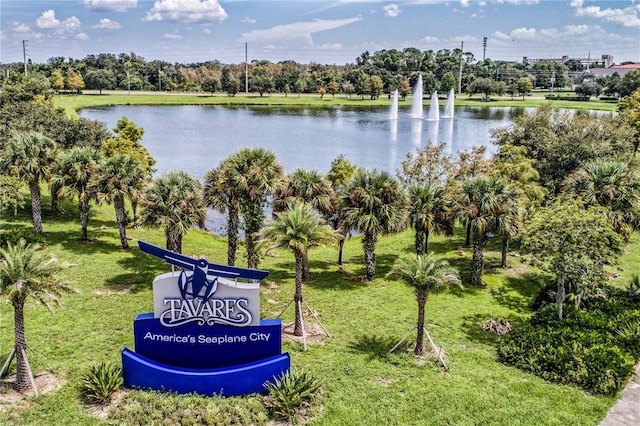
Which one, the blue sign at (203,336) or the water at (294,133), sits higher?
the water at (294,133)

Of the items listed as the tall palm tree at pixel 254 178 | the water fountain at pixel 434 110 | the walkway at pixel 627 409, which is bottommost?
the walkway at pixel 627 409

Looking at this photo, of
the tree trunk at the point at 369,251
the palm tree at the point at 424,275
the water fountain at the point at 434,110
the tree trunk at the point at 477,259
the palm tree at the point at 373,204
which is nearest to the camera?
the palm tree at the point at 424,275

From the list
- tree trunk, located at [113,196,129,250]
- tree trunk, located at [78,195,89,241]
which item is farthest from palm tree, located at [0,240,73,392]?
tree trunk, located at [78,195,89,241]

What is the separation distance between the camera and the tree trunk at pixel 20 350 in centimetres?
1430

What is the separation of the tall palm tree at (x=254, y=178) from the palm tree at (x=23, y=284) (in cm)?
1016

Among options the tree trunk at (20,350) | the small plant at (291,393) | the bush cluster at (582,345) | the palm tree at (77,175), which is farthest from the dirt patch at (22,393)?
the bush cluster at (582,345)

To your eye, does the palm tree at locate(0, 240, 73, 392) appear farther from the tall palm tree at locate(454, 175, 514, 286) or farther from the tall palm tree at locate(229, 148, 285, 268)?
the tall palm tree at locate(454, 175, 514, 286)

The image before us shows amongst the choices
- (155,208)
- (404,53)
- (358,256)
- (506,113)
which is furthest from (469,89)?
(155,208)

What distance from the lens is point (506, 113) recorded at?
364ft

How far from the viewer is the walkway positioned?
1447cm

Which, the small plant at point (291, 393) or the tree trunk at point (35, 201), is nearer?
the small plant at point (291, 393)

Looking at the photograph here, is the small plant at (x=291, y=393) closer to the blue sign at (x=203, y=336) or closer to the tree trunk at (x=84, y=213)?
the blue sign at (x=203, y=336)

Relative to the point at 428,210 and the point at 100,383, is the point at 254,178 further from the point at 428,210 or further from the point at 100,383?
the point at 100,383

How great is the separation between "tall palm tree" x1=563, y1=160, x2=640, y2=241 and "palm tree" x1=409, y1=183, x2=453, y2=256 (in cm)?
574
